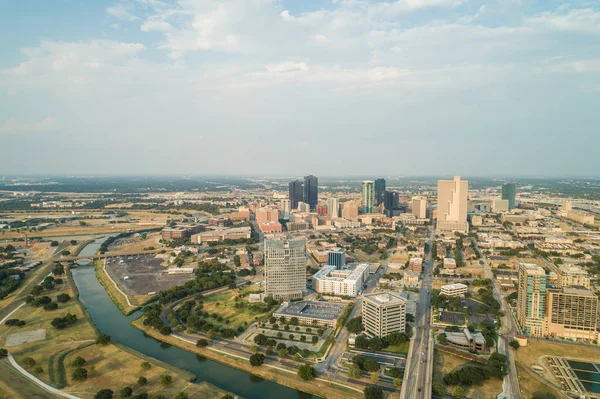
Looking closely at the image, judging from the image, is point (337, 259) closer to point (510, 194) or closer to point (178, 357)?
point (178, 357)

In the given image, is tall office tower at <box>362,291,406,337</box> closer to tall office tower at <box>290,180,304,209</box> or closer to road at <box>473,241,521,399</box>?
road at <box>473,241,521,399</box>

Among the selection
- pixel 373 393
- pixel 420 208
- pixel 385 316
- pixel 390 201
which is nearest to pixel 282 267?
pixel 385 316

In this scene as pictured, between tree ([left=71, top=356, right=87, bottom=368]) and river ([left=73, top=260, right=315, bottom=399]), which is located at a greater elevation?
tree ([left=71, top=356, right=87, bottom=368])

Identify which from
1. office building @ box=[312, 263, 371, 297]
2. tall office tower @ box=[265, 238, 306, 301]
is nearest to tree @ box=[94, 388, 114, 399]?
tall office tower @ box=[265, 238, 306, 301]

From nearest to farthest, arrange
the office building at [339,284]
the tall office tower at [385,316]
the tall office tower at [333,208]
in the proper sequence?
the tall office tower at [385,316] < the office building at [339,284] < the tall office tower at [333,208]

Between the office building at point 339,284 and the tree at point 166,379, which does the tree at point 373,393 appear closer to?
the tree at point 166,379

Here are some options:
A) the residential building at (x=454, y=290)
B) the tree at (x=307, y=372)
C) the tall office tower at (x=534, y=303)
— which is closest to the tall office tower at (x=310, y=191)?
the residential building at (x=454, y=290)

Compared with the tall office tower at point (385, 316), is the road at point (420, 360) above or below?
below
